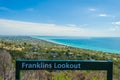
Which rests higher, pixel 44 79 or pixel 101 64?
pixel 101 64

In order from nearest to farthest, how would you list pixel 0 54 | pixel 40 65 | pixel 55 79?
pixel 40 65 → pixel 55 79 → pixel 0 54

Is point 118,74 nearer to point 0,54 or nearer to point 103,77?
point 103,77

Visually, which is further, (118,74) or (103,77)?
(118,74)

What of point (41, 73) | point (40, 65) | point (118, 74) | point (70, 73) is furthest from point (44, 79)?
point (118, 74)

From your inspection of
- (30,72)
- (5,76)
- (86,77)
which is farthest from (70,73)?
(5,76)

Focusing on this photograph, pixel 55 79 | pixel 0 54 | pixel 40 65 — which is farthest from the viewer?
pixel 0 54

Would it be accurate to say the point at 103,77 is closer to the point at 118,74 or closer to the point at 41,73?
the point at 118,74
